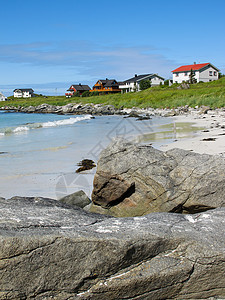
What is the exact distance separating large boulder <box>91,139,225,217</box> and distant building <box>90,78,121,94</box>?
113m

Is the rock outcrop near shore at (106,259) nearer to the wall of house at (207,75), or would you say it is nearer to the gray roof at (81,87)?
the wall of house at (207,75)

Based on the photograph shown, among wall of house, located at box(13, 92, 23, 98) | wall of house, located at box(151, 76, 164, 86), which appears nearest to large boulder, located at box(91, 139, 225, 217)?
wall of house, located at box(151, 76, 164, 86)

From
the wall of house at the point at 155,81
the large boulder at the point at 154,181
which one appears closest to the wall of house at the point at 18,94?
the wall of house at the point at 155,81

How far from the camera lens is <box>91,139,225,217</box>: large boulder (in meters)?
6.48

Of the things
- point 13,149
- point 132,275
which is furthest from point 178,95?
point 132,275

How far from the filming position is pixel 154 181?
687 centimetres

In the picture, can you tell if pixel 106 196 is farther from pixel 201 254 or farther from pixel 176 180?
pixel 201 254

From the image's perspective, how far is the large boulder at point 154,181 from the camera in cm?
648

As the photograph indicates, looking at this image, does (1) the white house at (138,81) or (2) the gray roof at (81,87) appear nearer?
(1) the white house at (138,81)

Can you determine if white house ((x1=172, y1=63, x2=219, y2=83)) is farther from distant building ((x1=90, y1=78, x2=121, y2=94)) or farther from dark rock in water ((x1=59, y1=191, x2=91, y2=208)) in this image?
dark rock in water ((x1=59, y1=191, x2=91, y2=208))

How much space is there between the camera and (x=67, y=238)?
12.1 feet

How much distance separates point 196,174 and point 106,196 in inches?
83.1

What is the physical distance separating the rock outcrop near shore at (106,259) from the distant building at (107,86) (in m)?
117

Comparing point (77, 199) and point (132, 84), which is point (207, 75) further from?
point (77, 199)
